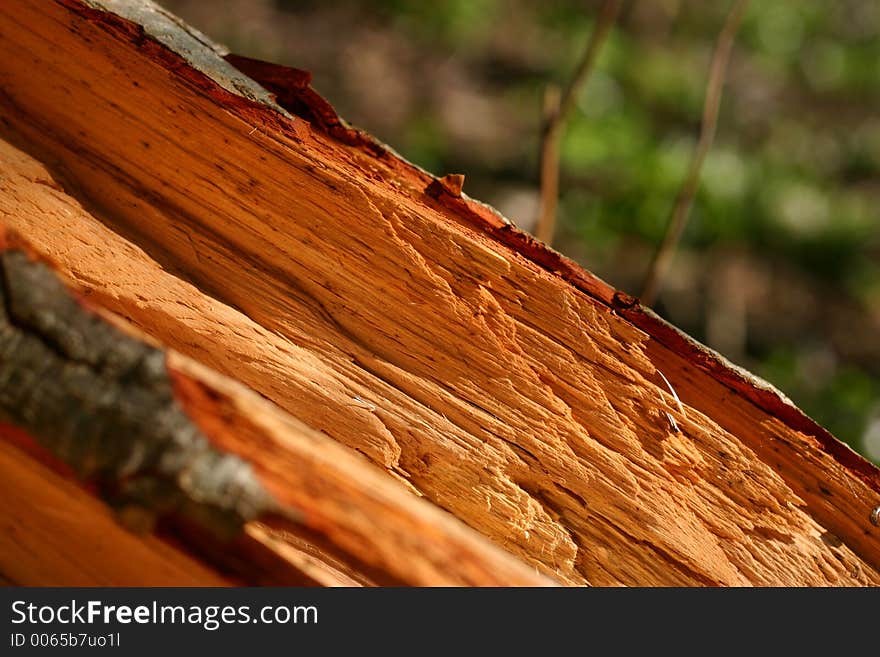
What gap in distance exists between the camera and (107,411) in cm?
69

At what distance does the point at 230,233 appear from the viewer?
40.0 inches

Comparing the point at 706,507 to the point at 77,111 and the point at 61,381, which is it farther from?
the point at 77,111

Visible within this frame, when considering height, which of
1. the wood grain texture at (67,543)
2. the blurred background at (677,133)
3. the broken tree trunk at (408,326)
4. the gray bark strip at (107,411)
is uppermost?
the blurred background at (677,133)

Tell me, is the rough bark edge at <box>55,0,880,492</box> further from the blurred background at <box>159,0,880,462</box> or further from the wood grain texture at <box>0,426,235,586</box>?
the blurred background at <box>159,0,880,462</box>

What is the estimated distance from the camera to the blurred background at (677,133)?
249cm

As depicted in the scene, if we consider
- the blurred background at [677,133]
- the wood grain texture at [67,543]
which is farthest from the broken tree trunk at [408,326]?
the blurred background at [677,133]

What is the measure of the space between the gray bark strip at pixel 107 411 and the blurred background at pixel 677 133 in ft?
6.24

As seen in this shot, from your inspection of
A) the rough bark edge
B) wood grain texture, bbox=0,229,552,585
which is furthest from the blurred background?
wood grain texture, bbox=0,229,552,585

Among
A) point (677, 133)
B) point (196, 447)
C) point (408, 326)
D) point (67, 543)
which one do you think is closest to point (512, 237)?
point (408, 326)

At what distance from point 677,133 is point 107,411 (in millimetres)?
2434

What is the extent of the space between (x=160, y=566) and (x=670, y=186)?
2193 mm

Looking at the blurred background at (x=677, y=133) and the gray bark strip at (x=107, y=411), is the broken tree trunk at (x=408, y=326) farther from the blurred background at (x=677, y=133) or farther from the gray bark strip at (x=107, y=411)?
the blurred background at (x=677, y=133)

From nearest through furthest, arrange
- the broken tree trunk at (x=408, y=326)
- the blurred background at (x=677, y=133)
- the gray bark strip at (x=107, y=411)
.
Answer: the gray bark strip at (x=107, y=411) < the broken tree trunk at (x=408, y=326) < the blurred background at (x=677, y=133)

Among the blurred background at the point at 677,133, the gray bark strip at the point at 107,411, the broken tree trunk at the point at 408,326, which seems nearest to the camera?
the gray bark strip at the point at 107,411
